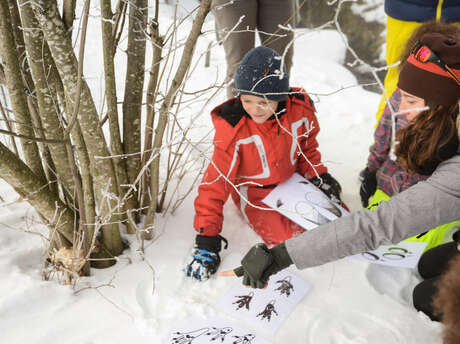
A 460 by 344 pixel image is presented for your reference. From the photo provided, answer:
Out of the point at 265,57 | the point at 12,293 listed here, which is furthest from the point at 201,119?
the point at 12,293

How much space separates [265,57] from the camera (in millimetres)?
1276

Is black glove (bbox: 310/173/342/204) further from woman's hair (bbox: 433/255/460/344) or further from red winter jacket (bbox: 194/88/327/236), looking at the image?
woman's hair (bbox: 433/255/460/344)

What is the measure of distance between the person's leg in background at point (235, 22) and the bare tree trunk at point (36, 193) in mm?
920

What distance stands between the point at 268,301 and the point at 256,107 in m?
0.77

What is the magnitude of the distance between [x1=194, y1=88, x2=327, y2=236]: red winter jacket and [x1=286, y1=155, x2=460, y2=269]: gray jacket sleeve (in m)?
0.38

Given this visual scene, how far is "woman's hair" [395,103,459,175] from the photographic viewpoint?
118 centimetres

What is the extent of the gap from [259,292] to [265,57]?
91 centimetres

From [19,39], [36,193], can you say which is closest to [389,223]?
[36,193]

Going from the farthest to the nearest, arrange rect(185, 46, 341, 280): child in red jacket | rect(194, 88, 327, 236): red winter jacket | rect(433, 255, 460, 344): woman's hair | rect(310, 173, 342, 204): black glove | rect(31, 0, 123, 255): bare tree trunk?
rect(310, 173, 342, 204): black glove → rect(194, 88, 327, 236): red winter jacket → rect(185, 46, 341, 280): child in red jacket → rect(31, 0, 123, 255): bare tree trunk → rect(433, 255, 460, 344): woman's hair

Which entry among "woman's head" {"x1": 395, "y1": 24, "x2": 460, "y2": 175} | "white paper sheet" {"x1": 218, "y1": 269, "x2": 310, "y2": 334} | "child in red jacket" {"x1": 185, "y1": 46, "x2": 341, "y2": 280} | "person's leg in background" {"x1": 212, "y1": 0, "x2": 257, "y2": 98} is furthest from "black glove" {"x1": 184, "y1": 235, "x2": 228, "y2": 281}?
"woman's head" {"x1": 395, "y1": 24, "x2": 460, "y2": 175}

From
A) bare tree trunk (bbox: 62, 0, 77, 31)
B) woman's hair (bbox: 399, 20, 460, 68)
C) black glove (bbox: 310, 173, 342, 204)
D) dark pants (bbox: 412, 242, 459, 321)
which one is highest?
bare tree trunk (bbox: 62, 0, 77, 31)

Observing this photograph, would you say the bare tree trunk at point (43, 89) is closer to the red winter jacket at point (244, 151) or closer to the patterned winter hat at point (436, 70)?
the red winter jacket at point (244, 151)

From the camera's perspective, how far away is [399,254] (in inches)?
52.7

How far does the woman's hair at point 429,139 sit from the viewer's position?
118cm
